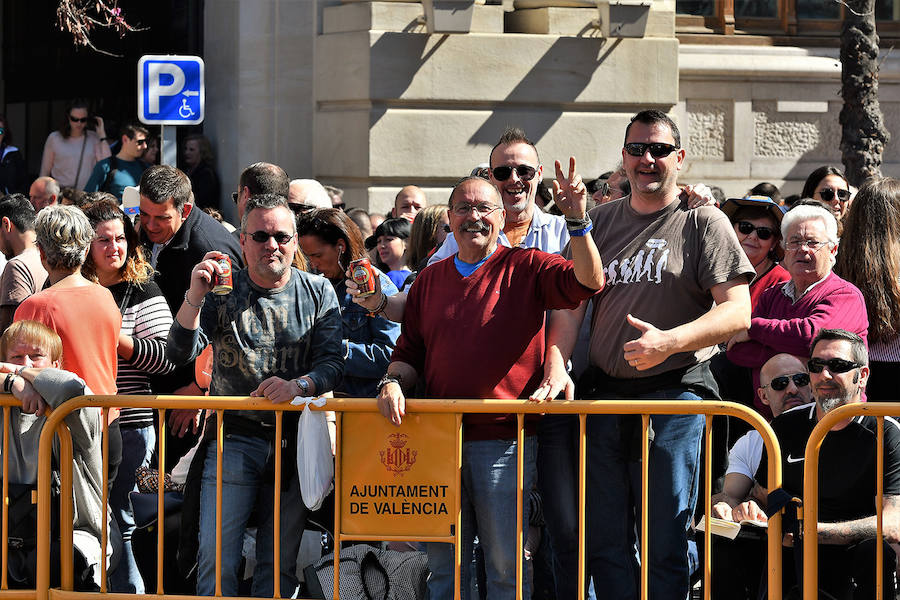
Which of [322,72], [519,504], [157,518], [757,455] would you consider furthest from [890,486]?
[322,72]

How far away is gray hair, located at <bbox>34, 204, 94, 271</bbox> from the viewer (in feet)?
20.6

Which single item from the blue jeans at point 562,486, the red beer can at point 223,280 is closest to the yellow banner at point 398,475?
the blue jeans at point 562,486

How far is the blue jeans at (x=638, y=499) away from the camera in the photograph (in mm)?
5477

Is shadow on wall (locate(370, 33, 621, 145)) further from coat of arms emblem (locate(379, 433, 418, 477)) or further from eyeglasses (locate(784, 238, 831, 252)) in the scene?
coat of arms emblem (locate(379, 433, 418, 477))

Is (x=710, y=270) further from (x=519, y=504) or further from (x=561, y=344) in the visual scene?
(x=519, y=504)

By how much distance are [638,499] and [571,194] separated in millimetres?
1370

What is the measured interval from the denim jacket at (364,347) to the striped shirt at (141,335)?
83 cm

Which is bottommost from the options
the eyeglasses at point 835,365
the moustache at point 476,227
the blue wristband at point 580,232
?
the eyeglasses at point 835,365

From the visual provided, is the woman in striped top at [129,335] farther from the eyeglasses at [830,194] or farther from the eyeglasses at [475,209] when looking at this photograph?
the eyeglasses at [830,194]

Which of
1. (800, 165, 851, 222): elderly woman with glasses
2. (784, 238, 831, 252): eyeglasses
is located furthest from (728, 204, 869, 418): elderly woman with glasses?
(800, 165, 851, 222): elderly woman with glasses

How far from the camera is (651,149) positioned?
5559 mm

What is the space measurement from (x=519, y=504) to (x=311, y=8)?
752 cm

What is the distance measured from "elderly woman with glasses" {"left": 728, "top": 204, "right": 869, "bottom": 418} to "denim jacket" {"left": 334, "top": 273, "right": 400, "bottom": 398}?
1.61 m

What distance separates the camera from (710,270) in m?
5.43
